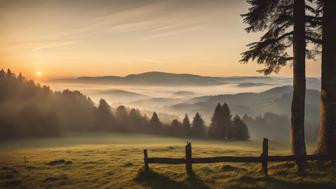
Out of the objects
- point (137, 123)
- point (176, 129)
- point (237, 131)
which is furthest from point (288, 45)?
point (137, 123)

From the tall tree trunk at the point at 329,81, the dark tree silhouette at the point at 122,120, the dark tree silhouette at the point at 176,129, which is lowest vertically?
the dark tree silhouette at the point at 176,129

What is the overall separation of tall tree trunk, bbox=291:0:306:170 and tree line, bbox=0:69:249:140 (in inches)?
2671

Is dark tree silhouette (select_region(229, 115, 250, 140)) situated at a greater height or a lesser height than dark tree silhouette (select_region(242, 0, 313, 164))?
lesser

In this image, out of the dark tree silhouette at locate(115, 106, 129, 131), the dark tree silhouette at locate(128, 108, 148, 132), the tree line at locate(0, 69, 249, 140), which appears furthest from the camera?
the dark tree silhouette at locate(128, 108, 148, 132)

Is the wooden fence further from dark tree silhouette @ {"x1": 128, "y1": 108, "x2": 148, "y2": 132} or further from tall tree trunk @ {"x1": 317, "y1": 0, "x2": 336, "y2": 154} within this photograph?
dark tree silhouette @ {"x1": 128, "y1": 108, "x2": 148, "y2": 132}

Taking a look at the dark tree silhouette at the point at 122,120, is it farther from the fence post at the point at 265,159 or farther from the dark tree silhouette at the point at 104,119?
the fence post at the point at 265,159

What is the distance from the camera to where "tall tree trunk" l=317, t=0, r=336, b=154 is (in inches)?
673

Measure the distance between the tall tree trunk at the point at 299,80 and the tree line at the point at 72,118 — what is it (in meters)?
67.8

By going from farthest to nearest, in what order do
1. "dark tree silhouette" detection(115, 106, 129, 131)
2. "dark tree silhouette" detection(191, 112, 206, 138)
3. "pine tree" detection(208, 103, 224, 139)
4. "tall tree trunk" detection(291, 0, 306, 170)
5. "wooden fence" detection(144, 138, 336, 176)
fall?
"dark tree silhouette" detection(115, 106, 129, 131), "dark tree silhouette" detection(191, 112, 206, 138), "pine tree" detection(208, 103, 224, 139), "tall tree trunk" detection(291, 0, 306, 170), "wooden fence" detection(144, 138, 336, 176)

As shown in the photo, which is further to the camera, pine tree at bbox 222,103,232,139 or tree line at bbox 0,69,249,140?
pine tree at bbox 222,103,232,139

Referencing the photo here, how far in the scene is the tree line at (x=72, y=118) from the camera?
84.9 meters

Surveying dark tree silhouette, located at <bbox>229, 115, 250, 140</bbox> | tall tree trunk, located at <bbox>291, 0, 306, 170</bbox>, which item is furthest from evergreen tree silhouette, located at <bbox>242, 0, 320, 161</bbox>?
dark tree silhouette, located at <bbox>229, 115, 250, 140</bbox>

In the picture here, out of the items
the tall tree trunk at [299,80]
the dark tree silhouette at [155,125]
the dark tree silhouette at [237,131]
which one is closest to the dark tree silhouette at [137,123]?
the dark tree silhouette at [155,125]

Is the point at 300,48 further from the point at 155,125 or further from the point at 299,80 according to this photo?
the point at 155,125
